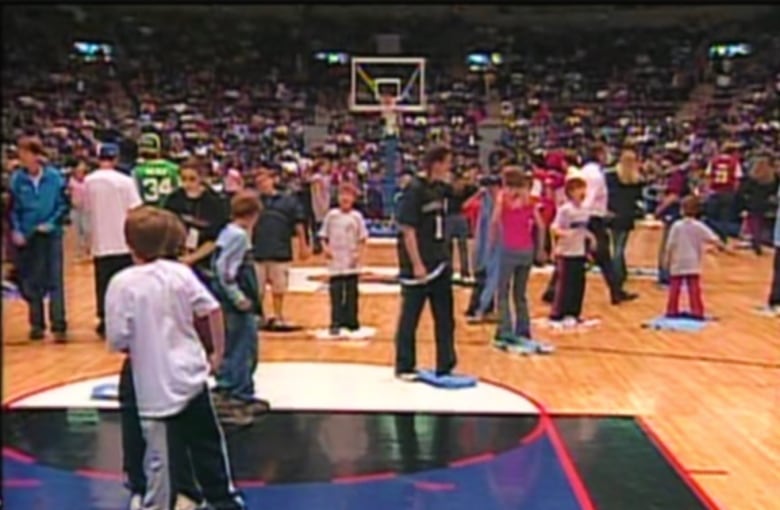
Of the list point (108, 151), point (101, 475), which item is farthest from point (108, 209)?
point (101, 475)

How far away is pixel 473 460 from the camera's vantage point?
4297mm

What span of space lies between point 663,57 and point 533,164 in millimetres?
2383

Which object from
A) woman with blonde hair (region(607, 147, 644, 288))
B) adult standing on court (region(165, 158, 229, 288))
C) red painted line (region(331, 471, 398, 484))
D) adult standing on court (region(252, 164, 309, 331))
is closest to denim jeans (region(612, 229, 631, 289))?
woman with blonde hair (region(607, 147, 644, 288))

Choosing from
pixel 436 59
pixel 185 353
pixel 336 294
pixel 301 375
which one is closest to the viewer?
pixel 185 353

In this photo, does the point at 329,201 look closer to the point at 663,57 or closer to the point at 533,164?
the point at 533,164

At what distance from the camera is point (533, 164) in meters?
9.04

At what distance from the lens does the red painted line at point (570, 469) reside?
3789 millimetres

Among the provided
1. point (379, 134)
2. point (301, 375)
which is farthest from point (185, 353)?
point (379, 134)

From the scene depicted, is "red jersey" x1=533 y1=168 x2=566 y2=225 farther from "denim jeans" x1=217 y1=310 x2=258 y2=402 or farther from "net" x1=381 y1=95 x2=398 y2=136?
Answer: "denim jeans" x1=217 y1=310 x2=258 y2=402

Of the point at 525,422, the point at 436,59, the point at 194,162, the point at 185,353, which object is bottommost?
the point at 525,422

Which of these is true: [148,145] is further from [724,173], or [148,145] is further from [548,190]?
[724,173]

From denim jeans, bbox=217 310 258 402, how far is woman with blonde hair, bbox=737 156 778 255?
3990 millimetres

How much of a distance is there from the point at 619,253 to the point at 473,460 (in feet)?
15.7

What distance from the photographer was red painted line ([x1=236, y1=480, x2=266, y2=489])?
392 cm
